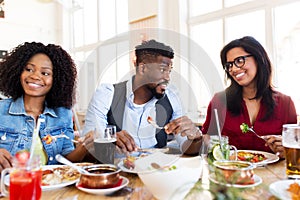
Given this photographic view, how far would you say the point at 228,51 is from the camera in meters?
1.70

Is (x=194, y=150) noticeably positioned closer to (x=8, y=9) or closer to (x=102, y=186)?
(x=102, y=186)

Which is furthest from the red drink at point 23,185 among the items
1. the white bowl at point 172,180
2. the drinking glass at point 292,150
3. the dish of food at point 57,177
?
the drinking glass at point 292,150

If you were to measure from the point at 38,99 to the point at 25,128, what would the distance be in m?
0.17

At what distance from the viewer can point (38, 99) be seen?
144 cm

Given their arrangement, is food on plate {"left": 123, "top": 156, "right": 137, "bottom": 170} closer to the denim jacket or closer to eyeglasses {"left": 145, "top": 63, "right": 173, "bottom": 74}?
the denim jacket

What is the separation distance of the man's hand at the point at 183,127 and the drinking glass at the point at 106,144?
0.96 ft

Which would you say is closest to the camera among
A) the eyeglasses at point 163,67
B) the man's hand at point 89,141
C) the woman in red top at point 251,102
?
the man's hand at point 89,141

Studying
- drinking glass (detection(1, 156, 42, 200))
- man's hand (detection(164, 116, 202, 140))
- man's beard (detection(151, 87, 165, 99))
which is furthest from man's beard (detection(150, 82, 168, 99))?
drinking glass (detection(1, 156, 42, 200))

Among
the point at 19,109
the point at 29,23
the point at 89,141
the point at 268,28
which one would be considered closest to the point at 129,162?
the point at 89,141

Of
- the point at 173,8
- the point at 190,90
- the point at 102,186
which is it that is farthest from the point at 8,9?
the point at 102,186

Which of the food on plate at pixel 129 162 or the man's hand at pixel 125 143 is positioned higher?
the man's hand at pixel 125 143

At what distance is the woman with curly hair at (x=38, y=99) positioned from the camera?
4.32 ft

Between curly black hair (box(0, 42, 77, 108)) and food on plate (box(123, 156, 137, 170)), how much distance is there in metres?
0.58

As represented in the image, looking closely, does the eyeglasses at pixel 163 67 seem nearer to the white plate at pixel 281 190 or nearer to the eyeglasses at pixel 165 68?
the eyeglasses at pixel 165 68
